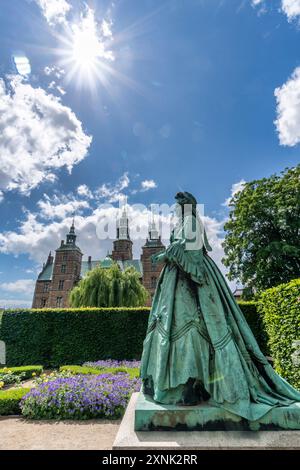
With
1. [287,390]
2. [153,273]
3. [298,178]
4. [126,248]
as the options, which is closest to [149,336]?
[287,390]

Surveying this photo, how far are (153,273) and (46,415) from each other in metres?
41.4

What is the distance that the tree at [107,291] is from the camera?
68.9ft

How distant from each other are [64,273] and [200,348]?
4886 centimetres

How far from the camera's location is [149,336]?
2824mm

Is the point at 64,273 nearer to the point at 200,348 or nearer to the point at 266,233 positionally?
the point at 266,233

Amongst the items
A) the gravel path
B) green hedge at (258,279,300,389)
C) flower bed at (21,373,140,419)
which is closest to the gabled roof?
green hedge at (258,279,300,389)

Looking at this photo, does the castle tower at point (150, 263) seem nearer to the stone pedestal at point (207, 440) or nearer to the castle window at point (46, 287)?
the castle window at point (46, 287)

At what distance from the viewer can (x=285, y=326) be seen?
820 cm

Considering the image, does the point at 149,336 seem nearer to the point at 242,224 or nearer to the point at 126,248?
the point at 242,224

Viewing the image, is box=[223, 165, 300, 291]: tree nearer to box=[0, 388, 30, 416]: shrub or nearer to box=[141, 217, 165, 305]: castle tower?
box=[0, 388, 30, 416]: shrub

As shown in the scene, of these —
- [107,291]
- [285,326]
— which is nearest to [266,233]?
[285,326]

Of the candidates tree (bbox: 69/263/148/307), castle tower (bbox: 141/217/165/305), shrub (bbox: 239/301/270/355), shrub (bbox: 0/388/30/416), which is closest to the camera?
shrub (bbox: 0/388/30/416)

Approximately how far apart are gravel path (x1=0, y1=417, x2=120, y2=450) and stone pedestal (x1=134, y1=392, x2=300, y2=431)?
1588 mm

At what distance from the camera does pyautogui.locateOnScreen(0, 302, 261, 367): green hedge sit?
1252 cm
